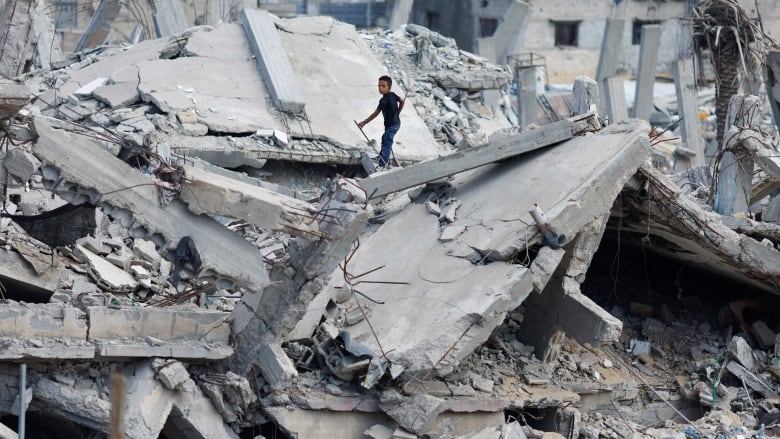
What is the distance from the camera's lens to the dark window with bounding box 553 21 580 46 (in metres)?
32.3

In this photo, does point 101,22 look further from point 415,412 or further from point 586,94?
point 415,412

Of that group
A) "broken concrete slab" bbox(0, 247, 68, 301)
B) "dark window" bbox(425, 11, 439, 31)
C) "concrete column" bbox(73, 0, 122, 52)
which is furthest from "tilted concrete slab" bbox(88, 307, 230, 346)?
"dark window" bbox(425, 11, 439, 31)

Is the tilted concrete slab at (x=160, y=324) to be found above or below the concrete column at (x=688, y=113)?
above

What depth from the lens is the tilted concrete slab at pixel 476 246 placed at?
391 inches

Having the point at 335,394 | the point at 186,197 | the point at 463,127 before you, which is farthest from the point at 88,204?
the point at 463,127

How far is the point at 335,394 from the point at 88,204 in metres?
2.13

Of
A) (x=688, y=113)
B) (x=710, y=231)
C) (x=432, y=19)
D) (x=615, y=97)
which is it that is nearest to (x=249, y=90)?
(x=710, y=231)

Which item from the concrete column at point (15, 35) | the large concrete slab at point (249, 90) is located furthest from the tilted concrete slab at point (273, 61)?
the concrete column at point (15, 35)

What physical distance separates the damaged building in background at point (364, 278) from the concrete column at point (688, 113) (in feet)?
17.5

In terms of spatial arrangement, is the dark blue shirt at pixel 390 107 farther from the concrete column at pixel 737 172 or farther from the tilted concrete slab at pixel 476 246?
the concrete column at pixel 737 172

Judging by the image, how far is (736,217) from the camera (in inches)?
469

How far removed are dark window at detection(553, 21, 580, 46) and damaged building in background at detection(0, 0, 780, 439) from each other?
1762 centimetres

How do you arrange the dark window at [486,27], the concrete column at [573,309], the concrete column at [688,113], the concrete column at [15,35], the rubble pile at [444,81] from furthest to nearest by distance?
1. the dark window at [486,27]
2. the concrete column at [688,113]
3. the rubble pile at [444,81]
4. the concrete column at [15,35]
5. the concrete column at [573,309]

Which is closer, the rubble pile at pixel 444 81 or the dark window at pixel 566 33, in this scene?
the rubble pile at pixel 444 81
